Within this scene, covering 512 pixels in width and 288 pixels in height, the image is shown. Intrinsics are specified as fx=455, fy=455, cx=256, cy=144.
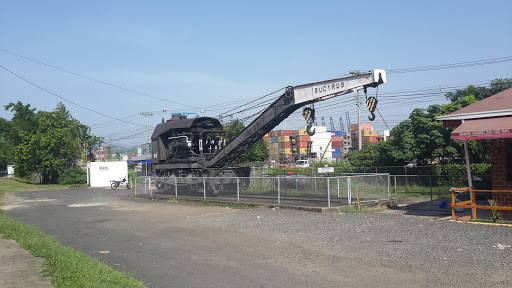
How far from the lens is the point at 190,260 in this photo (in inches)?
384

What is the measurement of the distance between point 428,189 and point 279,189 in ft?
28.3

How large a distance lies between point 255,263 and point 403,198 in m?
15.1

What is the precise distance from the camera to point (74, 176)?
5172cm

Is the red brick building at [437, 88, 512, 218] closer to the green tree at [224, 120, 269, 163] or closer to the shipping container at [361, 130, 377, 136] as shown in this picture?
the green tree at [224, 120, 269, 163]

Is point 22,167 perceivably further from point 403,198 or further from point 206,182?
point 403,198

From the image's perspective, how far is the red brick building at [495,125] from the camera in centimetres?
1315

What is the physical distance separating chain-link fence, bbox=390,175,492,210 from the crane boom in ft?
13.8

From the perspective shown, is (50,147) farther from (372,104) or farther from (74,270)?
(74,270)

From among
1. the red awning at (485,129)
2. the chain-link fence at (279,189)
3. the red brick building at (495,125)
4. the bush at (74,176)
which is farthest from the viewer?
the bush at (74,176)

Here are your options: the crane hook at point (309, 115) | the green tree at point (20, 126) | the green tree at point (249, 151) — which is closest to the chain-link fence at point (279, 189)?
the crane hook at point (309, 115)

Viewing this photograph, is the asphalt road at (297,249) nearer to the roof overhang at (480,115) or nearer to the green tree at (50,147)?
the roof overhang at (480,115)

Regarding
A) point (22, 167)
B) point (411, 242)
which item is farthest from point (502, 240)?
point (22, 167)

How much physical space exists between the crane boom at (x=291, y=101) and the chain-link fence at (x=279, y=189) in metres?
1.86

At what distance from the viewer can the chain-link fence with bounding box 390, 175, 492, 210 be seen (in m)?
19.0
